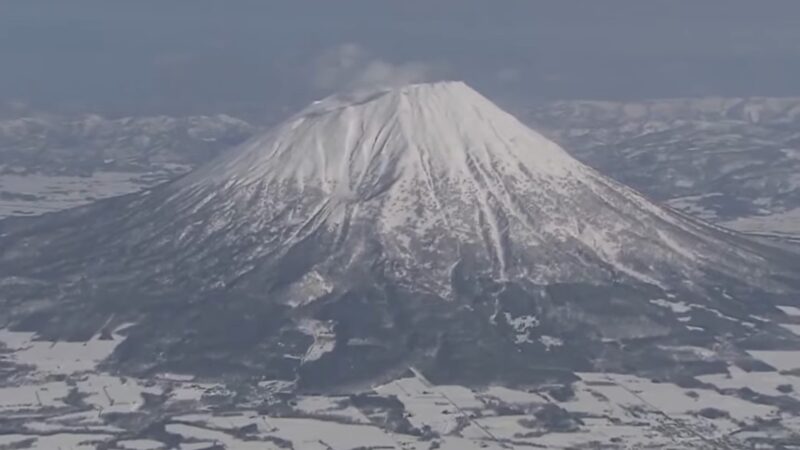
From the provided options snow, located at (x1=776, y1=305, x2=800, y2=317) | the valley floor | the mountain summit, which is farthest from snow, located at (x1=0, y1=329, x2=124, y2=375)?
snow, located at (x1=776, y1=305, x2=800, y2=317)

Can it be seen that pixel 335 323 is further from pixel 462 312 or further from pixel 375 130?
pixel 375 130

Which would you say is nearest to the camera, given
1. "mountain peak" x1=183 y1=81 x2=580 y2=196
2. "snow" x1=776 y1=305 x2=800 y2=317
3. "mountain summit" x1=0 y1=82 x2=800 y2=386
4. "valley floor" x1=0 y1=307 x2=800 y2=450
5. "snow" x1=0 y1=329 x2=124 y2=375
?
"valley floor" x1=0 y1=307 x2=800 y2=450

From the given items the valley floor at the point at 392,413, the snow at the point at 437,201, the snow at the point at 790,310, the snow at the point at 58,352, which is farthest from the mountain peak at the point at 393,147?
the valley floor at the point at 392,413

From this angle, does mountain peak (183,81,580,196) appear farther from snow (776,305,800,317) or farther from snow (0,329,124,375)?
snow (0,329,124,375)

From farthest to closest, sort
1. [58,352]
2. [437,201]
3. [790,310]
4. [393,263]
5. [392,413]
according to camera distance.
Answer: [437,201] → [393,263] → [790,310] → [58,352] → [392,413]

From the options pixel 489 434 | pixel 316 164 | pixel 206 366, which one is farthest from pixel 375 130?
pixel 489 434

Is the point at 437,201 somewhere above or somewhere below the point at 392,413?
above

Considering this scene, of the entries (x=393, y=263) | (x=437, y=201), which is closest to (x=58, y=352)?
(x=393, y=263)

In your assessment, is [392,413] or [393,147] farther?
[393,147]

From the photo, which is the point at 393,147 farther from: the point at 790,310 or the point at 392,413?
the point at 392,413
